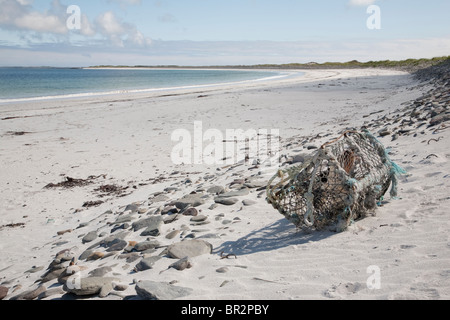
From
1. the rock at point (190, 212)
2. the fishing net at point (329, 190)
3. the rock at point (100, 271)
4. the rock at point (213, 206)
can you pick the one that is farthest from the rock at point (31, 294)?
the fishing net at point (329, 190)

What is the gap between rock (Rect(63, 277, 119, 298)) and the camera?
3521mm

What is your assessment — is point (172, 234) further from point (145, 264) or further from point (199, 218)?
point (145, 264)

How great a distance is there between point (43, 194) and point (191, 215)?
436 centimetres

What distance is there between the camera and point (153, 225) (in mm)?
5281

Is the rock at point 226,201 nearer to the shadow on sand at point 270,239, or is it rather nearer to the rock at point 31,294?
the shadow on sand at point 270,239

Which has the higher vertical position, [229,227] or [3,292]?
[229,227]

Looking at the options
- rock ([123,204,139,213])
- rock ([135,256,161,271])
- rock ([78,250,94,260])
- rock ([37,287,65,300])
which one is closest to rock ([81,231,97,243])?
rock ([78,250,94,260])

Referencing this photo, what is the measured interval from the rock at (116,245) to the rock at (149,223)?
463 mm

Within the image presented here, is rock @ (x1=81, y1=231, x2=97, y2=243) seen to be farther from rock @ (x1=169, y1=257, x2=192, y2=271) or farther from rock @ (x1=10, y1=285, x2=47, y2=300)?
rock @ (x1=169, y1=257, x2=192, y2=271)

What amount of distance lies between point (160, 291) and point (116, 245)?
180 centimetres

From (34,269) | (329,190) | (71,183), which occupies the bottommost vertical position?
(34,269)

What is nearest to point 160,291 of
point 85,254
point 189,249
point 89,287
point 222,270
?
point 222,270

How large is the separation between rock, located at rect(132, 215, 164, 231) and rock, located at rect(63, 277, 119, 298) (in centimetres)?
160
